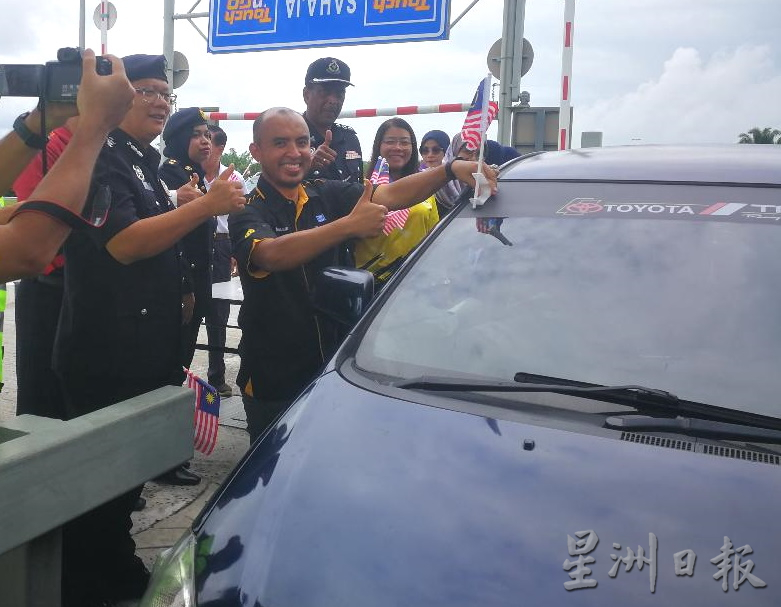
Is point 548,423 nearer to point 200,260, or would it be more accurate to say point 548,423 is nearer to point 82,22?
point 200,260

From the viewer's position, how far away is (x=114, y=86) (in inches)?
76.7

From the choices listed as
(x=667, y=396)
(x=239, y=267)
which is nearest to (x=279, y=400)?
(x=239, y=267)

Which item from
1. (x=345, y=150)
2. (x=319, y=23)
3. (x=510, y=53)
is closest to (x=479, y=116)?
(x=345, y=150)

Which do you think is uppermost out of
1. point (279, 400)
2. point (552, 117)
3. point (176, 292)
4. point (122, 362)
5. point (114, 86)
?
point (552, 117)

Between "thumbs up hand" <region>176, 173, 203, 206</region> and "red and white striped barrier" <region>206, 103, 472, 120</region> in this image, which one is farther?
"red and white striped barrier" <region>206, 103, 472, 120</region>

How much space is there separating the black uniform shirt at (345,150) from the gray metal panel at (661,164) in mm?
1832

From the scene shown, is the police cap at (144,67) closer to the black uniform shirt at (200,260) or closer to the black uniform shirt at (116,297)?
the black uniform shirt at (116,297)

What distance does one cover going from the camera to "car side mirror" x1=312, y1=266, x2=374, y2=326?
2430 millimetres

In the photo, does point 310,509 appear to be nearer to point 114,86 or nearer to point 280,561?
point 280,561

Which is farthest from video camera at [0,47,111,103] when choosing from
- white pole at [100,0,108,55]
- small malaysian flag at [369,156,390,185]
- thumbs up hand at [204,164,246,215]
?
white pole at [100,0,108,55]

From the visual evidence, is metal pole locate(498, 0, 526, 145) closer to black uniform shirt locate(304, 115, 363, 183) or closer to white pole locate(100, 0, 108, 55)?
black uniform shirt locate(304, 115, 363, 183)

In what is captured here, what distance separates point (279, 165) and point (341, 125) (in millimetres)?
1735

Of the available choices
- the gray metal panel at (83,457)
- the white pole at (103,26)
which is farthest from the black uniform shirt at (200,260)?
the white pole at (103,26)

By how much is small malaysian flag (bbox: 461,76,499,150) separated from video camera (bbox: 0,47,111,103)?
1.29 metres
